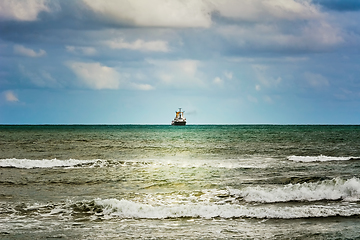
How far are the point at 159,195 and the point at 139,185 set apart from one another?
12.0 ft

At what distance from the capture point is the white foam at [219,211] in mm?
17719

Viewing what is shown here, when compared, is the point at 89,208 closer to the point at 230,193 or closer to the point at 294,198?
the point at 230,193

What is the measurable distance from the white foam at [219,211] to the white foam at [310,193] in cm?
186

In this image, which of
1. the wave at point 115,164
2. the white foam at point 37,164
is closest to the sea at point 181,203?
the wave at point 115,164

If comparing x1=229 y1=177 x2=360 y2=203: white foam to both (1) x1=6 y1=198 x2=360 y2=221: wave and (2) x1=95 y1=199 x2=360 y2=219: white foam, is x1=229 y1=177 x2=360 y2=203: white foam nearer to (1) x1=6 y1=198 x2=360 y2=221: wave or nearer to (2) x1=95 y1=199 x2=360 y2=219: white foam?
(1) x1=6 y1=198 x2=360 y2=221: wave

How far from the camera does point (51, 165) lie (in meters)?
37.7

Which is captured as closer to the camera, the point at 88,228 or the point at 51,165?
the point at 88,228

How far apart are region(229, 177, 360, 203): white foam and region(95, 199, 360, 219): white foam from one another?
1.86 metres

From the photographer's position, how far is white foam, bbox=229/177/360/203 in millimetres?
21062

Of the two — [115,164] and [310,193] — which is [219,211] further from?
[115,164]

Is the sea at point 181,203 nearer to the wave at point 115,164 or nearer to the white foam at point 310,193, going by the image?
the white foam at point 310,193

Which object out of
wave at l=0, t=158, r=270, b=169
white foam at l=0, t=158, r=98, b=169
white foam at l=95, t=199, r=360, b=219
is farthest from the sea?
white foam at l=0, t=158, r=98, b=169

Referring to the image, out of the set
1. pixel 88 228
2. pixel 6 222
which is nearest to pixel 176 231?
pixel 88 228

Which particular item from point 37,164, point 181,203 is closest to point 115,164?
point 37,164
